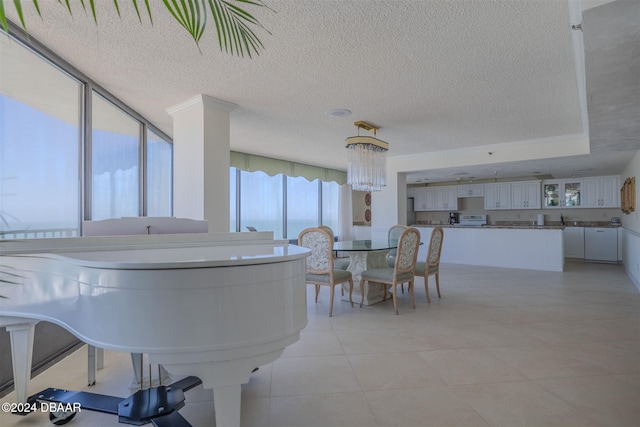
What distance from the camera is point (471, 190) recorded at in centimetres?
878

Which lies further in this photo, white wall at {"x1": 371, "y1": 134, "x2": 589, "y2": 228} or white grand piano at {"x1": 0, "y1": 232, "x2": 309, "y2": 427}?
white wall at {"x1": 371, "y1": 134, "x2": 589, "y2": 228}

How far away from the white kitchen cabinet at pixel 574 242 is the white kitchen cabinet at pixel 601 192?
2.04ft

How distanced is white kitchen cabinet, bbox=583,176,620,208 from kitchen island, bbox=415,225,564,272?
2375 mm

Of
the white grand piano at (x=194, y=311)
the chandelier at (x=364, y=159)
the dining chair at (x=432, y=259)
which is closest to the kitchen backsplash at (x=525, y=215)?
the dining chair at (x=432, y=259)

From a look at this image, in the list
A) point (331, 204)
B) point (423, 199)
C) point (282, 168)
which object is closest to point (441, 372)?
point (282, 168)

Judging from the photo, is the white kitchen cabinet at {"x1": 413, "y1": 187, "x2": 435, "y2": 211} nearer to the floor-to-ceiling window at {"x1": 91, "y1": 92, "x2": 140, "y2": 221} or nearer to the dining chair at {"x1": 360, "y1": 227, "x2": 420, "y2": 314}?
the dining chair at {"x1": 360, "y1": 227, "x2": 420, "y2": 314}

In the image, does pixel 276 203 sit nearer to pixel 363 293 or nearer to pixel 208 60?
pixel 363 293

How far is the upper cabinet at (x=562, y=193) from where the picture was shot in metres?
7.88

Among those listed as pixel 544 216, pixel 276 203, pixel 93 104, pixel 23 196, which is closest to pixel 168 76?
pixel 93 104

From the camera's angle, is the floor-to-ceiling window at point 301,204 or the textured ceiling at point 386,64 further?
the floor-to-ceiling window at point 301,204

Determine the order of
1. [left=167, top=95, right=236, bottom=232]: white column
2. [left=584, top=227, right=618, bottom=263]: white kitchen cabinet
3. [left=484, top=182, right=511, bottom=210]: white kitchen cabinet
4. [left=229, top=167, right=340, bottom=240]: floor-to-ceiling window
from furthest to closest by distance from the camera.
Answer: [left=484, top=182, right=511, bottom=210]: white kitchen cabinet, [left=584, top=227, right=618, bottom=263]: white kitchen cabinet, [left=229, top=167, right=340, bottom=240]: floor-to-ceiling window, [left=167, top=95, right=236, bottom=232]: white column

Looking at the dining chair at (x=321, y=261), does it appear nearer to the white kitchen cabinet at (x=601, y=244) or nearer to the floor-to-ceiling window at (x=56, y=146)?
the floor-to-ceiling window at (x=56, y=146)

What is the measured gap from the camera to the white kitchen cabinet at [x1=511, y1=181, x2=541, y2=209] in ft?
26.3

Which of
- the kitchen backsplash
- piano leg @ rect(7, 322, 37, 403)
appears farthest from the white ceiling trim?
piano leg @ rect(7, 322, 37, 403)
